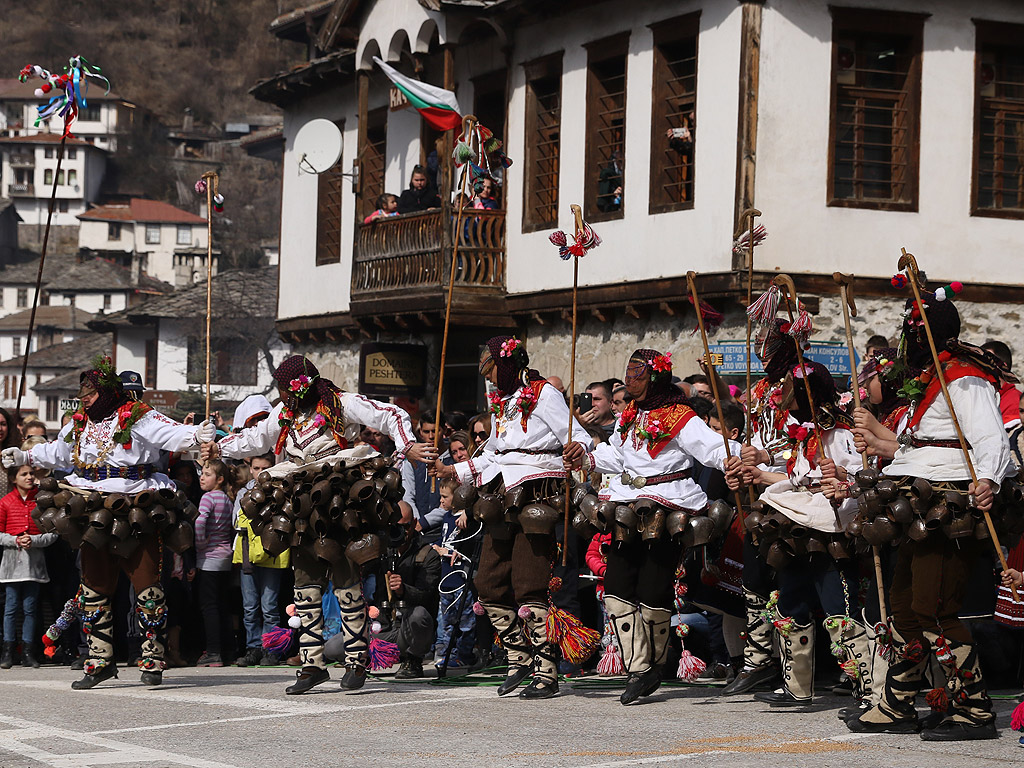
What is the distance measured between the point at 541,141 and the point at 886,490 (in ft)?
47.0

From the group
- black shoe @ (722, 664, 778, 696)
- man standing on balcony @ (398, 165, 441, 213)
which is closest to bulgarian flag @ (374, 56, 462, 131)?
man standing on balcony @ (398, 165, 441, 213)

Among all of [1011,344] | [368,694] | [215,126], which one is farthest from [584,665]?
[215,126]

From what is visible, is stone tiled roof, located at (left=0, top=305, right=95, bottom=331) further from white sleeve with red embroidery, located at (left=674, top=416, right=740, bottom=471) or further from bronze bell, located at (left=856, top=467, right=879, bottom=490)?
bronze bell, located at (left=856, top=467, right=879, bottom=490)

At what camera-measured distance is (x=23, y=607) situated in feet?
45.5

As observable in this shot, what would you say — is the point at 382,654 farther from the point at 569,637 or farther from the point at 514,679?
the point at 569,637

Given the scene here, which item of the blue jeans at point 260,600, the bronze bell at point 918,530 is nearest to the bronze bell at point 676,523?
the bronze bell at point 918,530

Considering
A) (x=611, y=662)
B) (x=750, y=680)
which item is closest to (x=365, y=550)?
(x=611, y=662)

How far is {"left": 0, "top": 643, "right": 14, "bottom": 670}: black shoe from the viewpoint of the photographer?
13.7 m

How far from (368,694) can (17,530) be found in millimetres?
4854

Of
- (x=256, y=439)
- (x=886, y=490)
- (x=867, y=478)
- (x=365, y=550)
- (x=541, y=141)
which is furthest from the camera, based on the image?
(x=541, y=141)

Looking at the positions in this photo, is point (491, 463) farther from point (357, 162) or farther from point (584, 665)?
point (357, 162)

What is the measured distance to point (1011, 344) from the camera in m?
18.2

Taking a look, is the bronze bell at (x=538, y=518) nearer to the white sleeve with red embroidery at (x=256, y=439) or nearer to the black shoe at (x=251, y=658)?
the white sleeve with red embroidery at (x=256, y=439)

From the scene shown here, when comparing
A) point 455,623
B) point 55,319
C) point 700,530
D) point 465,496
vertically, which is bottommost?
point 455,623
